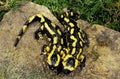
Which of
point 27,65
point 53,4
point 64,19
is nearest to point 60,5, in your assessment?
point 53,4

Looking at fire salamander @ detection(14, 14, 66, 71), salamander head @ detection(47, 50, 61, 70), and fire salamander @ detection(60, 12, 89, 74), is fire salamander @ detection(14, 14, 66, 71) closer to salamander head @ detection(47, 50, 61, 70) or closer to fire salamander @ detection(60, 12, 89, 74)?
salamander head @ detection(47, 50, 61, 70)

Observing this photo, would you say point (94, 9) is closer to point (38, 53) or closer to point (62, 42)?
point (62, 42)

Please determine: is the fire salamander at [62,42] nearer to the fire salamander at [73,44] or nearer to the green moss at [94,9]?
the fire salamander at [73,44]

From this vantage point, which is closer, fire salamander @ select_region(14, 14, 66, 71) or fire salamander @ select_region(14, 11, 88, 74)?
fire salamander @ select_region(14, 11, 88, 74)

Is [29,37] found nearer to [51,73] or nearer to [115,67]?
[51,73]

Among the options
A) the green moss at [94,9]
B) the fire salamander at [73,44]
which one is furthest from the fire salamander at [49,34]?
the green moss at [94,9]

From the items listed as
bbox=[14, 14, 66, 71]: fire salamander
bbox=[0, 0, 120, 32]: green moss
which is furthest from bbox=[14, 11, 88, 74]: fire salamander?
bbox=[0, 0, 120, 32]: green moss
